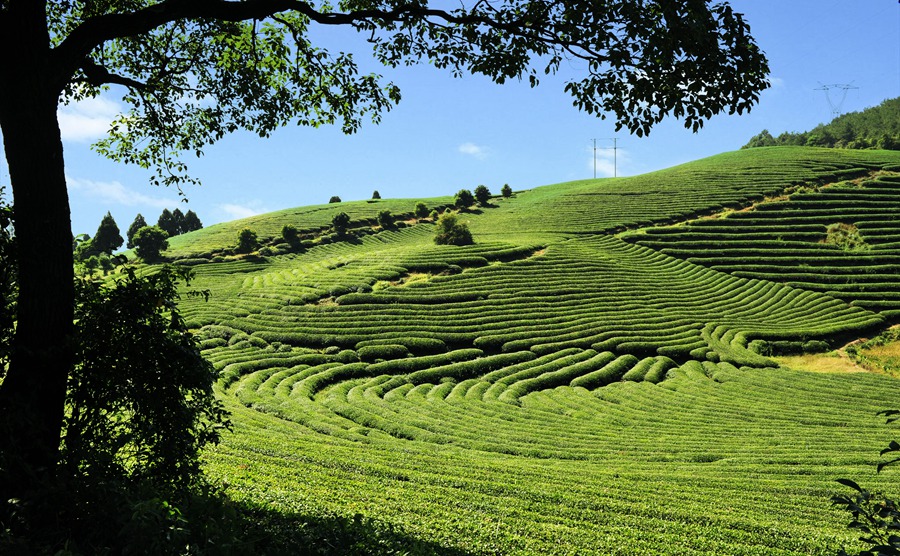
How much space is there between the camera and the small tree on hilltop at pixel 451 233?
7288cm

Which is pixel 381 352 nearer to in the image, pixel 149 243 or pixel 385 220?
pixel 149 243

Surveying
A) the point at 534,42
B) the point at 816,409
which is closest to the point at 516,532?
the point at 534,42

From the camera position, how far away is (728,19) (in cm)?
814

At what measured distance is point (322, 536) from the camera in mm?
6793

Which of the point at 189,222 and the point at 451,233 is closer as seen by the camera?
the point at 451,233

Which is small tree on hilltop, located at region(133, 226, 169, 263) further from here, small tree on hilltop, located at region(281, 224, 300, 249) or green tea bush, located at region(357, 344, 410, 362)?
green tea bush, located at region(357, 344, 410, 362)

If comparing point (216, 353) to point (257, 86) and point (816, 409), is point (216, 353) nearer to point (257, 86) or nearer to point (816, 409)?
point (257, 86)

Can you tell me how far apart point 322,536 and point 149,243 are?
83.8 m

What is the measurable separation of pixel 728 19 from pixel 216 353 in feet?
128

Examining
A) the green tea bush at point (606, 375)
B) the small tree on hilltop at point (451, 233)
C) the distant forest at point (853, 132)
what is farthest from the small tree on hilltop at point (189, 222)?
the distant forest at point (853, 132)

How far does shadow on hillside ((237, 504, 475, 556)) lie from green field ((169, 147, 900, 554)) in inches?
5.1

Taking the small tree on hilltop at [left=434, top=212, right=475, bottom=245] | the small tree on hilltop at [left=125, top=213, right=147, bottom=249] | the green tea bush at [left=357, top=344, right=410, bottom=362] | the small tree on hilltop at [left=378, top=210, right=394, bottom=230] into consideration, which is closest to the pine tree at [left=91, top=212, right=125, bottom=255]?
the small tree on hilltop at [left=125, top=213, right=147, bottom=249]

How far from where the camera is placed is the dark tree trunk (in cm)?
626

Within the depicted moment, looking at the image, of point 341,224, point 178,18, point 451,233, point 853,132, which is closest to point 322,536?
point 178,18
